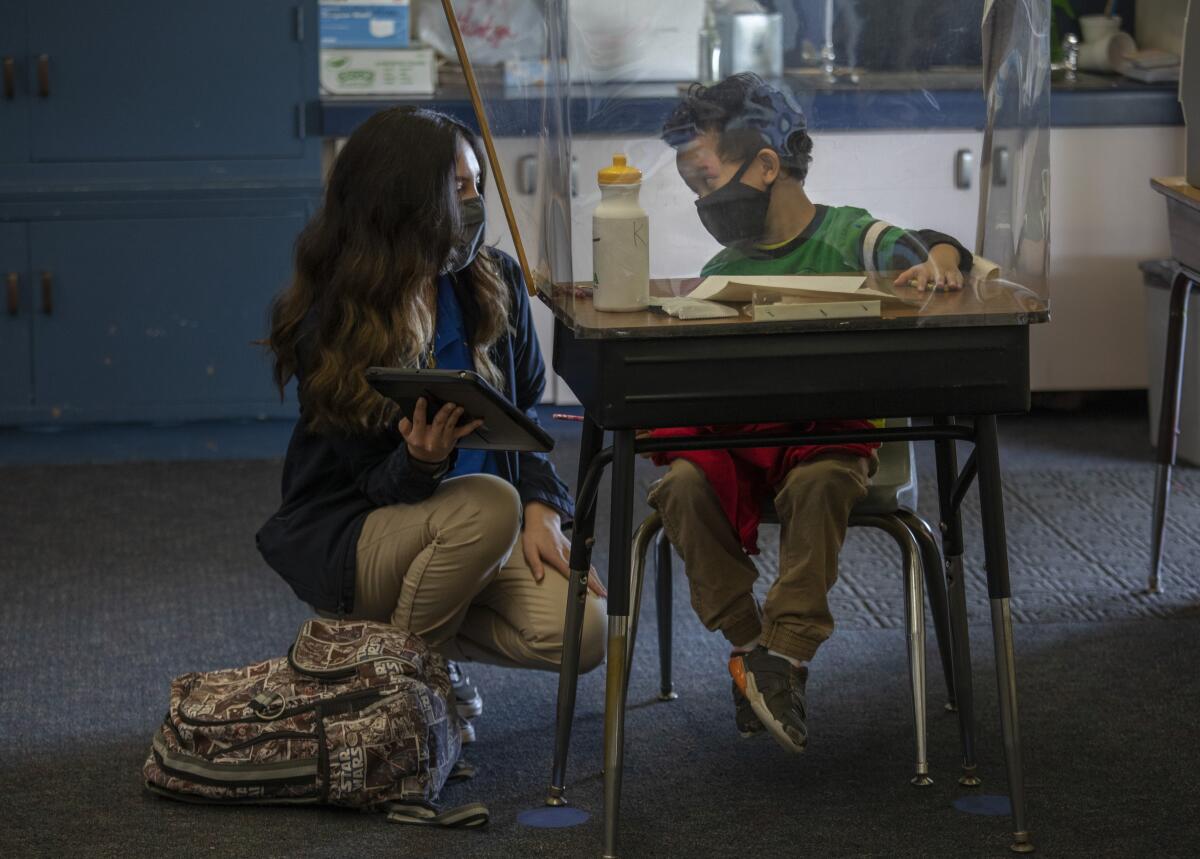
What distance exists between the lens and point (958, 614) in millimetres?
2162

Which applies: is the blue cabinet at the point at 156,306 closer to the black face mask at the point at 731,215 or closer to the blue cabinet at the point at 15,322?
the blue cabinet at the point at 15,322

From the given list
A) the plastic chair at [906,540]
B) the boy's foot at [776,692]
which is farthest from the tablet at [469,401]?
the boy's foot at [776,692]

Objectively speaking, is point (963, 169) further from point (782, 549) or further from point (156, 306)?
point (156, 306)

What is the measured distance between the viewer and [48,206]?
386cm

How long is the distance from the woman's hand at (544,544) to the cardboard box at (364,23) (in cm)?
209

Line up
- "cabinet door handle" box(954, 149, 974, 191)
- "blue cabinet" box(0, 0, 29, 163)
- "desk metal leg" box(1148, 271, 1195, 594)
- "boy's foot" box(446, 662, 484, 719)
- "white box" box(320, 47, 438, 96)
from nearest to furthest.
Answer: "cabinet door handle" box(954, 149, 974, 191)
"boy's foot" box(446, 662, 484, 719)
"desk metal leg" box(1148, 271, 1195, 594)
"blue cabinet" box(0, 0, 29, 163)
"white box" box(320, 47, 438, 96)

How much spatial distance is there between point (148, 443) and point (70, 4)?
1065mm

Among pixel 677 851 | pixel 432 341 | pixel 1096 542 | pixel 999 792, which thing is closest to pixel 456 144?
pixel 432 341

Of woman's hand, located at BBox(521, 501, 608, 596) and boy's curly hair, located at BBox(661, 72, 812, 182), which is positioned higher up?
boy's curly hair, located at BBox(661, 72, 812, 182)

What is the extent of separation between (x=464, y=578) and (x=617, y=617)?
1.05 ft

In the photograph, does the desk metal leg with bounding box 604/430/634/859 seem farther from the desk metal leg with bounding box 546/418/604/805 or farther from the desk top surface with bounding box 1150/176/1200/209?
the desk top surface with bounding box 1150/176/1200/209

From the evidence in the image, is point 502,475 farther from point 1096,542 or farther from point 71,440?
point 71,440

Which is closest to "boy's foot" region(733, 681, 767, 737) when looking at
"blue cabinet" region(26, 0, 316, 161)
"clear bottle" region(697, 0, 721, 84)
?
"clear bottle" region(697, 0, 721, 84)

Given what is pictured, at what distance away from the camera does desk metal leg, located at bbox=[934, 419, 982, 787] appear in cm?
215
